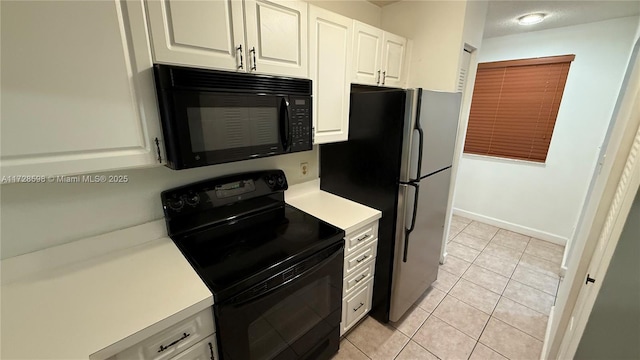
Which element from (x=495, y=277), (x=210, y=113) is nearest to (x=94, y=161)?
(x=210, y=113)

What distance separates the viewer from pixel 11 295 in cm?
96

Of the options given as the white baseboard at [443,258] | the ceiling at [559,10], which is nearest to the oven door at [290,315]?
the white baseboard at [443,258]

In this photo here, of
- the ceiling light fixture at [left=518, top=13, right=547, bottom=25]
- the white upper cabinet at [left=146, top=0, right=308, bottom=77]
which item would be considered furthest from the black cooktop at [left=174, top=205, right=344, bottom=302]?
the ceiling light fixture at [left=518, top=13, right=547, bottom=25]

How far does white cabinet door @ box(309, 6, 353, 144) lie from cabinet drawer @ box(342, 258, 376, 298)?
895 millimetres

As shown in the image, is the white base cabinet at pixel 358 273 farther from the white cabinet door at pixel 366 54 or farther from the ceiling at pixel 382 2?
the ceiling at pixel 382 2

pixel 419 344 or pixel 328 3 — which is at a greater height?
pixel 328 3

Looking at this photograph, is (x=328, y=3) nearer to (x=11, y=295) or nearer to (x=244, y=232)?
(x=244, y=232)

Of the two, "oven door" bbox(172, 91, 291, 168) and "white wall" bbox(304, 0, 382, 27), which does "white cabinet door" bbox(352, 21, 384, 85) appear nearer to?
"white wall" bbox(304, 0, 382, 27)

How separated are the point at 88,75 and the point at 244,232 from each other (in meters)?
0.94

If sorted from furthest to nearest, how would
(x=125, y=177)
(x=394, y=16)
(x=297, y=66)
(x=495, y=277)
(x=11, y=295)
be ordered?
(x=495, y=277), (x=394, y=16), (x=297, y=66), (x=125, y=177), (x=11, y=295)

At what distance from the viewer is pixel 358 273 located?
1711 millimetres

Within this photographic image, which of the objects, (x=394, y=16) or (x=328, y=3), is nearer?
(x=328, y=3)

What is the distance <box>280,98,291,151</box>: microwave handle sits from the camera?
1.29 m

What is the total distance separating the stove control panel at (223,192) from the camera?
4.35ft
